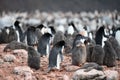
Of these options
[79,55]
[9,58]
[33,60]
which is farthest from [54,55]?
[9,58]

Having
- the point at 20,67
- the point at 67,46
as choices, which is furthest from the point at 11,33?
Answer: the point at 20,67

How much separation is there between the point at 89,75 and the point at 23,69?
1.31 m

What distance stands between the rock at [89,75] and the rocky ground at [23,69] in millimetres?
281

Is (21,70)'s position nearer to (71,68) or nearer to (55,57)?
(55,57)

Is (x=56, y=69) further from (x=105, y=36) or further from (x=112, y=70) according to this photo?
(x=105, y=36)

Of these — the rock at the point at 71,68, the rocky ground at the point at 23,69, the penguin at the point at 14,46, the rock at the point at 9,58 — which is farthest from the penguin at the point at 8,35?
the rock at the point at 71,68

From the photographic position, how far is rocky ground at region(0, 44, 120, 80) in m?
8.96

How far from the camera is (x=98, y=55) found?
32.7 feet

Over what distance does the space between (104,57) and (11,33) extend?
3781 mm

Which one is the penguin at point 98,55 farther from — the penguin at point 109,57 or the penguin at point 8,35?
the penguin at point 8,35

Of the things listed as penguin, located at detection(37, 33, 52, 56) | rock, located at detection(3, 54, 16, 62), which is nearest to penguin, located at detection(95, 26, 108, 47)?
penguin, located at detection(37, 33, 52, 56)

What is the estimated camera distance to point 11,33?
13039 millimetres

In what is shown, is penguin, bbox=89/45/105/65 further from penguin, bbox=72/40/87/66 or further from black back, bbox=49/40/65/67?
black back, bbox=49/40/65/67

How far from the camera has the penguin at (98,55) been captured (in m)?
9.94
